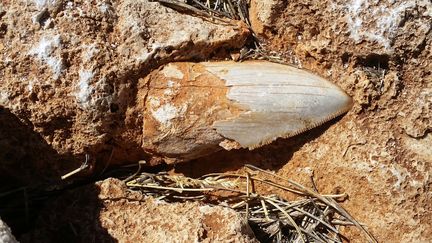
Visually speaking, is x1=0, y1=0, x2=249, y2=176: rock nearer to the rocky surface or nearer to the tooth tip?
the tooth tip

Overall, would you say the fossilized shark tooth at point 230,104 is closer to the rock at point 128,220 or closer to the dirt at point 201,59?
the dirt at point 201,59

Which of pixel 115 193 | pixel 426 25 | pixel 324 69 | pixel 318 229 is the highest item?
pixel 426 25

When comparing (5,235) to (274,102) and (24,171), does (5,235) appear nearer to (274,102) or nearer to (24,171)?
(24,171)

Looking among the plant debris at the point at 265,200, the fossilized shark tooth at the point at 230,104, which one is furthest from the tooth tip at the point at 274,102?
the plant debris at the point at 265,200

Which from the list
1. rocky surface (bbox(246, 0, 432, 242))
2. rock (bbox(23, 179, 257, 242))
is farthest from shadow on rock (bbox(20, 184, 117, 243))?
rocky surface (bbox(246, 0, 432, 242))

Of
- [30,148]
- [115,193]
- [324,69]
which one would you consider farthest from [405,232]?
[30,148]

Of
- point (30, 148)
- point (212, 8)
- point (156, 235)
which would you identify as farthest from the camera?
point (212, 8)

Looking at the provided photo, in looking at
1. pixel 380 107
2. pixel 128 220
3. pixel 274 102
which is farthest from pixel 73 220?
pixel 380 107

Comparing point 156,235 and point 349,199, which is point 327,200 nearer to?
point 349,199
